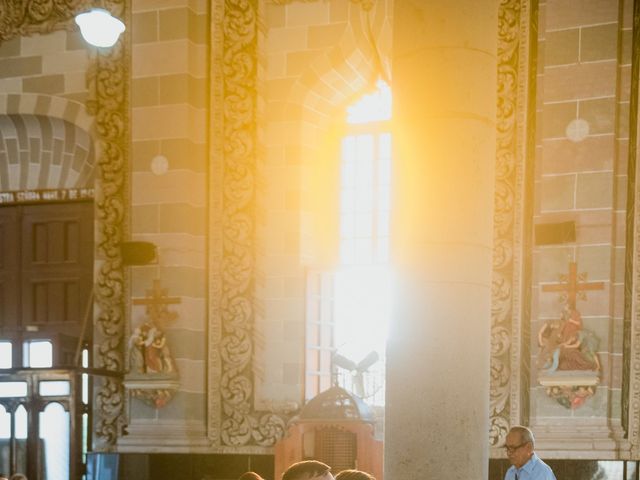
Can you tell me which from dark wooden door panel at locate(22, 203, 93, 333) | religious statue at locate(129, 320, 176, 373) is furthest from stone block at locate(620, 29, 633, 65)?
dark wooden door panel at locate(22, 203, 93, 333)

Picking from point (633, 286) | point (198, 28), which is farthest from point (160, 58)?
point (633, 286)

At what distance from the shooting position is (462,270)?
12.3 feet

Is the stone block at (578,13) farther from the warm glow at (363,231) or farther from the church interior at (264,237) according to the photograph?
the warm glow at (363,231)

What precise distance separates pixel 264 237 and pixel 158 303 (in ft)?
4.13

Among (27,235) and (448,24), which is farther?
(27,235)

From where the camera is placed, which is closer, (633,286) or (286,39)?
(633,286)

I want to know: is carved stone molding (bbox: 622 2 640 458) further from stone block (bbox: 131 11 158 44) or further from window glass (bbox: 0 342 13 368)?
window glass (bbox: 0 342 13 368)

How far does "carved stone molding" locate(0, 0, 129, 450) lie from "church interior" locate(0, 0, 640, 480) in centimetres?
2

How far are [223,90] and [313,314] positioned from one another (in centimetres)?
248

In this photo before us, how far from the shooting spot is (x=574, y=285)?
27.0 ft

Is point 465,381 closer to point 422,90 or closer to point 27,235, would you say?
point 422,90

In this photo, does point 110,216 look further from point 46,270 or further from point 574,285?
point 574,285

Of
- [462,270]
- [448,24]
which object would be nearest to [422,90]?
[448,24]

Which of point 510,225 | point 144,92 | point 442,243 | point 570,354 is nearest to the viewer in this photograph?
point 442,243
